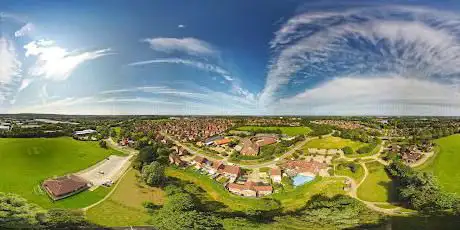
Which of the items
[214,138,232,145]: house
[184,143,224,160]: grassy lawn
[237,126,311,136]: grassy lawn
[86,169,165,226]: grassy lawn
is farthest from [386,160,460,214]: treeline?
[86,169,165,226]: grassy lawn

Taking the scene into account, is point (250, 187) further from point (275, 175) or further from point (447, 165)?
point (447, 165)

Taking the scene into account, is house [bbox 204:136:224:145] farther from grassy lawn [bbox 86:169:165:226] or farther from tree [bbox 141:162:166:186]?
grassy lawn [bbox 86:169:165:226]

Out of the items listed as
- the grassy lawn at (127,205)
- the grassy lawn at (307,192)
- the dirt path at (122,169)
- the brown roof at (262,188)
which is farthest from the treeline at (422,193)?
the dirt path at (122,169)

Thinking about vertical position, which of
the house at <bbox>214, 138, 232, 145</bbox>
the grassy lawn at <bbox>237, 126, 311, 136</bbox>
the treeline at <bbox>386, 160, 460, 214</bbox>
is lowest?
the treeline at <bbox>386, 160, 460, 214</bbox>

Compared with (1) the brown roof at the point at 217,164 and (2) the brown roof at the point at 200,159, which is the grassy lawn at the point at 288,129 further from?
(2) the brown roof at the point at 200,159

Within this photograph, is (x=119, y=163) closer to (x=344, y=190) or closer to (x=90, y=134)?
(x=90, y=134)

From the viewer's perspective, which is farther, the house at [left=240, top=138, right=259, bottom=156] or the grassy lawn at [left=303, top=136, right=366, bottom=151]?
the grassy lawn at [left=303, top=136, right=366, bottom=151]
